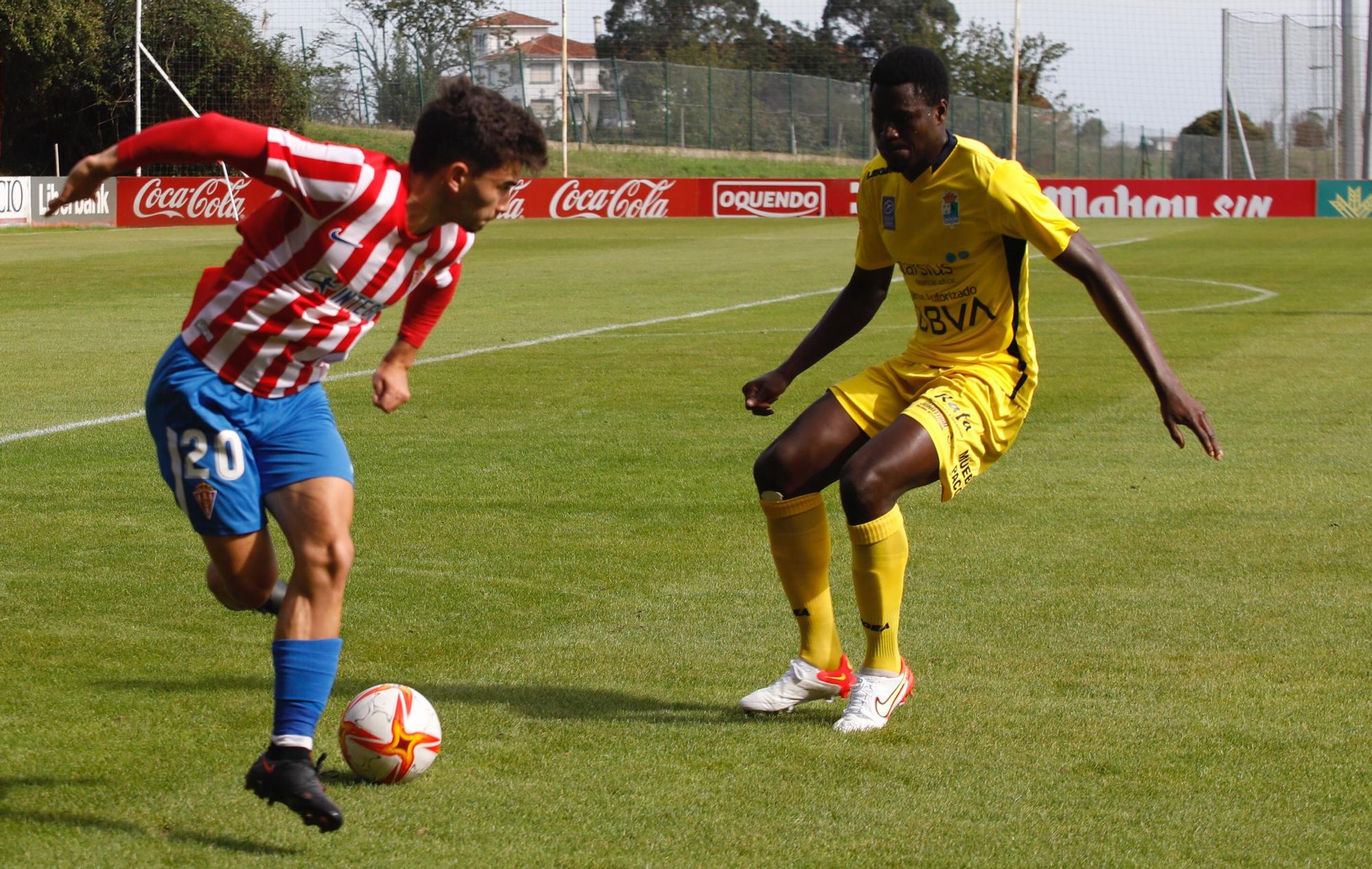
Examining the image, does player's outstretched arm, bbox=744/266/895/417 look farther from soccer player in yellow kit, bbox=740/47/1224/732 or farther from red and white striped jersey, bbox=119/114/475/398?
red and white striped jersey, bbox=119/114/475/398

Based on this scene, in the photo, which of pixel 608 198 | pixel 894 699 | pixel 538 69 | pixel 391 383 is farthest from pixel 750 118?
pixel 391 383

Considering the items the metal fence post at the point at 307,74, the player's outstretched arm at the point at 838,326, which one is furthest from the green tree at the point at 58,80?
the player's outstretched arm at the point at 838,326

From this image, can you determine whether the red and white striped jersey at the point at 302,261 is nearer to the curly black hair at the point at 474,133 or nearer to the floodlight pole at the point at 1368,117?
the curly black hair at the point at 474,133

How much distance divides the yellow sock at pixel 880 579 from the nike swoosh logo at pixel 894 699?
38 mm

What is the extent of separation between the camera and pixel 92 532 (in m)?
7.08

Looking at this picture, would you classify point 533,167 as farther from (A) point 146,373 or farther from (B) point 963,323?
(A) point 146,373

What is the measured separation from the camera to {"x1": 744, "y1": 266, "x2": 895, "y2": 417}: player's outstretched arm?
5527 millimetres

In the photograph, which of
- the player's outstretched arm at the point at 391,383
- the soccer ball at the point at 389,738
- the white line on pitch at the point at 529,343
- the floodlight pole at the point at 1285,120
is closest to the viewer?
the soccer ball at the point at 389,738

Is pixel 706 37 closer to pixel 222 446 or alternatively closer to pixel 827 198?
pixel 827 198

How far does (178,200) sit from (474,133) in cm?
3457

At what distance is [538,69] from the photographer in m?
50.6

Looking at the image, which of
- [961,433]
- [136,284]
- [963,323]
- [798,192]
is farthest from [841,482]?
[798,192]

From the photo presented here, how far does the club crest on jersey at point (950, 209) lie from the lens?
5145 millimetres

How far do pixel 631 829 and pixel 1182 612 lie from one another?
9.54 feet
